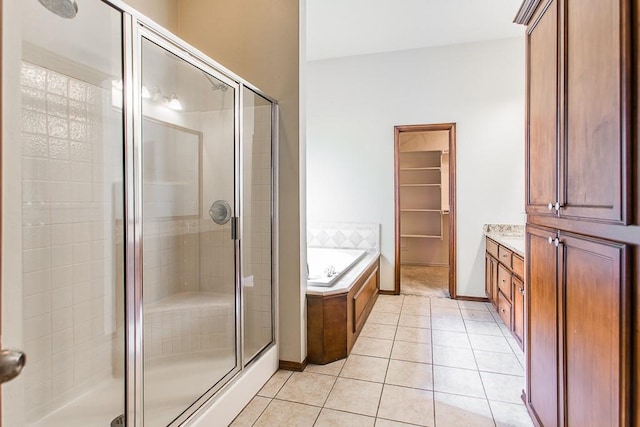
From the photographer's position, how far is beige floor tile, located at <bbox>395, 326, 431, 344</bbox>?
3.05 meters

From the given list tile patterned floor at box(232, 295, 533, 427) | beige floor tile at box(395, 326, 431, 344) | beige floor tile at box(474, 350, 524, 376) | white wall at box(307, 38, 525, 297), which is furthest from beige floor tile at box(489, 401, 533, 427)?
white wall at box(307, 38, 525, 297)

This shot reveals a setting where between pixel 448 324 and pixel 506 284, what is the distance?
0.66 metres

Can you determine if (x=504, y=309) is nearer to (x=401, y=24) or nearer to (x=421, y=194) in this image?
(x=401, y=24)

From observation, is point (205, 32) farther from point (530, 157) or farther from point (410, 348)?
point (410, 348)

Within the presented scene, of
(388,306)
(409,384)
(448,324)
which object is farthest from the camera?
(388,306)

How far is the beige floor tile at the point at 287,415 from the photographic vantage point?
192 centimetres

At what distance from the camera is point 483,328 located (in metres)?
3.34

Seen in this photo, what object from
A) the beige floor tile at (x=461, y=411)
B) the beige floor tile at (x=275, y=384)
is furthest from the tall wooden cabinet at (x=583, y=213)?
the beige floor tile at (x=275, y=384)

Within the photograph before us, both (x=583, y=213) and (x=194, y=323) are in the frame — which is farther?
(x=194, y=323)

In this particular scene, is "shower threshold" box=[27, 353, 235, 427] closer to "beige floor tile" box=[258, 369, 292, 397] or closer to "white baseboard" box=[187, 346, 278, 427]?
"white baseboard" box=[187, 346, 278, 427]

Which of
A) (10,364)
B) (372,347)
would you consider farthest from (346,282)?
(10,364)

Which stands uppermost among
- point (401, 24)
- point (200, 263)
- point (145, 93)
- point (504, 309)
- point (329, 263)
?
point (401, 24)

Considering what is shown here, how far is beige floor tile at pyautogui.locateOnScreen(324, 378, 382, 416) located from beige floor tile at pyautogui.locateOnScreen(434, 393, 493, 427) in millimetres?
358

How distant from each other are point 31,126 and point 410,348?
285cm
